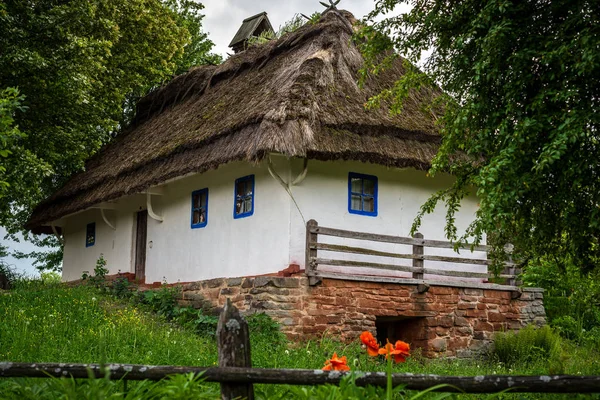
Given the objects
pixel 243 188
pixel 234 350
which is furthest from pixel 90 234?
pixel 234 350

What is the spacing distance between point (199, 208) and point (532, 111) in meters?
8.53

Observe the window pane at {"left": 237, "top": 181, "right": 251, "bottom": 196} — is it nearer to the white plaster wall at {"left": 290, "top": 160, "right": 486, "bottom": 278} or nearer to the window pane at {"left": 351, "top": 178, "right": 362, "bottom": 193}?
the white plaster wall at {"left": 290, "top": 160, "right": 486, "bottom": 278}

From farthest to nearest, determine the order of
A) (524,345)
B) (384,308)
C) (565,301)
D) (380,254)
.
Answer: (565,301) → (524,345) → (380,254) → (384,308)

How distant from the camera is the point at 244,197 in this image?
45.8 feet

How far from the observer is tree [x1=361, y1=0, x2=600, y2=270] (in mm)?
7453

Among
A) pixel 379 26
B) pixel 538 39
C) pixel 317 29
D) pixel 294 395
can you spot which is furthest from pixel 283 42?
pixel 294 395

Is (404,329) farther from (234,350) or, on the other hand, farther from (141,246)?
(234,350)

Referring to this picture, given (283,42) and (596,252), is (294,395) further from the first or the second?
(283,42)

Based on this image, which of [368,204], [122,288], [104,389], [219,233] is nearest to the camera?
[104,389]

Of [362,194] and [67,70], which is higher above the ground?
[67,70]

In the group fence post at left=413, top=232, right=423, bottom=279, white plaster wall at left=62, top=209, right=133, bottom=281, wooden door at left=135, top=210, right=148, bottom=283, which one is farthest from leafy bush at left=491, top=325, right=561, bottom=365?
white plaster wall at left=62, top=209, right=133, bottom=281

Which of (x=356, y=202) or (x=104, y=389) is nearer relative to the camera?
(x=104, y=389)

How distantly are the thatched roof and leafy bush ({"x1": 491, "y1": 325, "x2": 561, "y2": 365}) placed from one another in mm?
3428

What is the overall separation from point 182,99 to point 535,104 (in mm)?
13033
